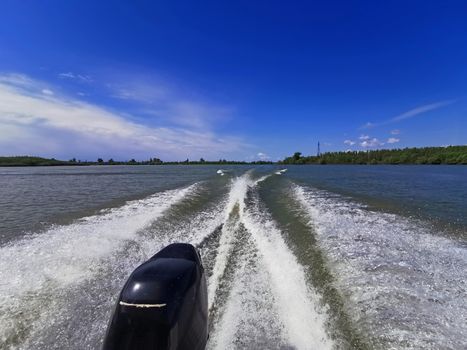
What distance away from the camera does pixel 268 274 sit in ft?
15.0

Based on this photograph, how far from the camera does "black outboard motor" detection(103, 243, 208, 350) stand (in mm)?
2084

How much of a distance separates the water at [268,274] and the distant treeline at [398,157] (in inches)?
3249

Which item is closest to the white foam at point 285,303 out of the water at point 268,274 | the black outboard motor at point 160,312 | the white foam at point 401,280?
the water at point 268,274

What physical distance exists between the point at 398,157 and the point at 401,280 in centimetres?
10186

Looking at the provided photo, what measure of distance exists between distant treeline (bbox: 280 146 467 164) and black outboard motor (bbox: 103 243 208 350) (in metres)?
87.0

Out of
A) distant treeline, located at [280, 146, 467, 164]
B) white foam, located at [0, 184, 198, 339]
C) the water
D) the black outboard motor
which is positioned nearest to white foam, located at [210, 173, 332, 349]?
the water

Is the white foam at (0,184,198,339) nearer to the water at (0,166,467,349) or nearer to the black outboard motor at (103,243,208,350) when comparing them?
the water at (0,166,467,349)

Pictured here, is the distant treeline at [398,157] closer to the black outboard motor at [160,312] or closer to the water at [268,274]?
the water at [268,274]

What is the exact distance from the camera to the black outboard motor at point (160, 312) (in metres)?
2.08

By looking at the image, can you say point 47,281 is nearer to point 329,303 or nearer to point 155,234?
point 155,234

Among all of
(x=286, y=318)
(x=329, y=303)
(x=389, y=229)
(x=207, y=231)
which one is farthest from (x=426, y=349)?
(x=207, y=231)

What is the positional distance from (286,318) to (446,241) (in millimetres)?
4580

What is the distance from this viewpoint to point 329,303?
3.64 metres

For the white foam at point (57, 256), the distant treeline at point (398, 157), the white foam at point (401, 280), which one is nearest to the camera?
the white foam at point (401, 280)
